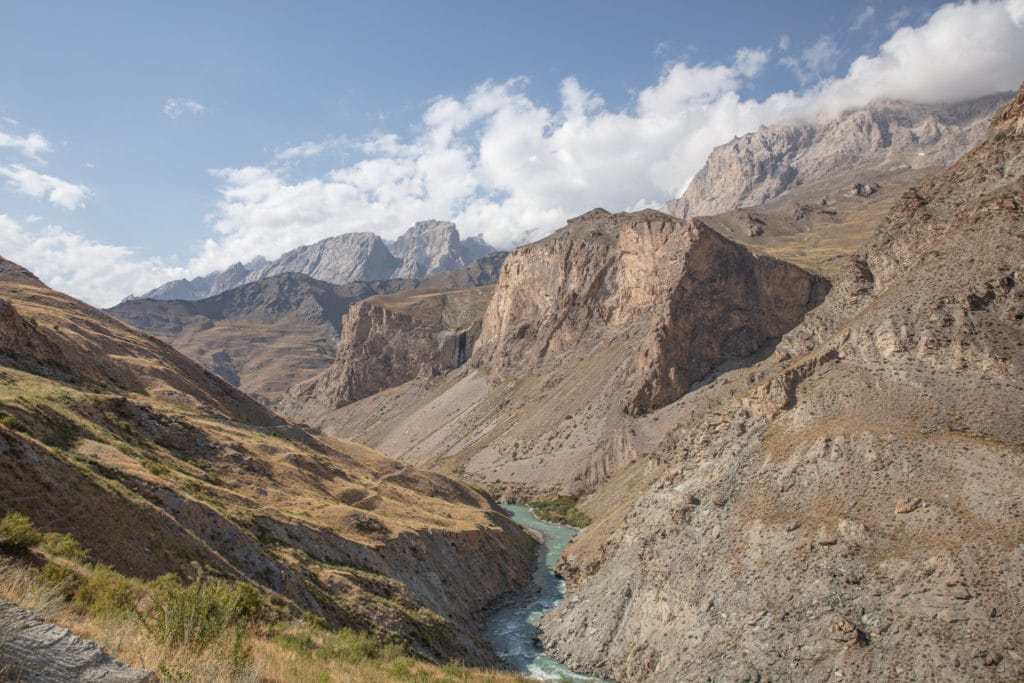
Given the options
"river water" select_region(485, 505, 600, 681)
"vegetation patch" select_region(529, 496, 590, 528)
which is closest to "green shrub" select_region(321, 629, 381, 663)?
"river water" select_region(485, 505, 600, 681)

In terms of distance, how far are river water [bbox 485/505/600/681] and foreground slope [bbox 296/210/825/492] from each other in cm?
4573

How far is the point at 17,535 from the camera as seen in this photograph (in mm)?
15984

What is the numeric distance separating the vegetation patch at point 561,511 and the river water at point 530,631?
17082mm

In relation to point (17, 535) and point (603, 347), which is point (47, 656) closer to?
point (17, 535)

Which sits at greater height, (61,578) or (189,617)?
(61,578)

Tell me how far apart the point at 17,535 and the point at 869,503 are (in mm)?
35226

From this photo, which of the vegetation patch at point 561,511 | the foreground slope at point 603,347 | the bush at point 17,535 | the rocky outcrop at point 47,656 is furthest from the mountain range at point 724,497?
the foreground slope at point 603,347

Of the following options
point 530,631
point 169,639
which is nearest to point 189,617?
point 169,639

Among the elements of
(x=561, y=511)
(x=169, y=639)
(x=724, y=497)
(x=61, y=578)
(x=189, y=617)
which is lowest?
(x=561, y=511)

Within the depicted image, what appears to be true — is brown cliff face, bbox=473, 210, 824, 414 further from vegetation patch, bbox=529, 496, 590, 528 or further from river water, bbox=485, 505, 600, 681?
river water, bbox=485, 505, 600, 681

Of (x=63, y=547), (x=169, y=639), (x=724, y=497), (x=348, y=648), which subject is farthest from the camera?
(x=724, y=497)

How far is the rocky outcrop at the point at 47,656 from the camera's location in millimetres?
8445

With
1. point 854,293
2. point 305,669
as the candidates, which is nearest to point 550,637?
point 305,669

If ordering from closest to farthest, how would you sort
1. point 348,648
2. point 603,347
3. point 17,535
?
point 17,535
point 348,648
point 603,347
